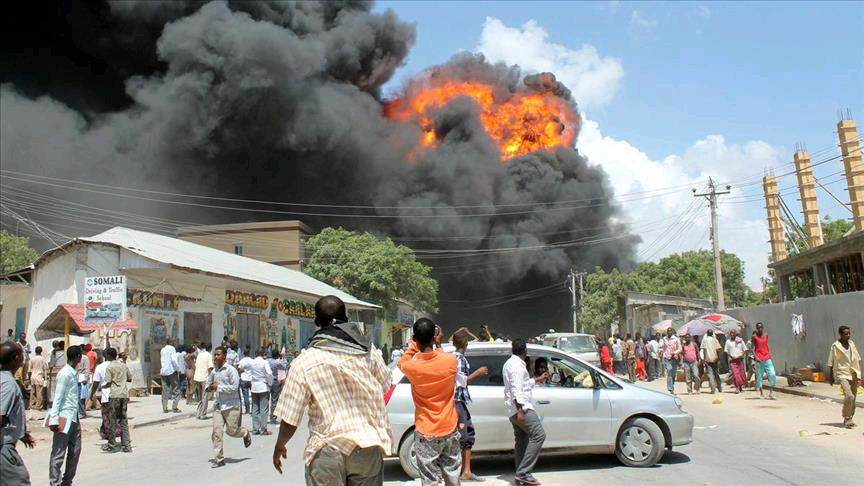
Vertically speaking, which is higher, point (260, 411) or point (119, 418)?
point (119, 418)

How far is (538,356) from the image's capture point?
25.3ft

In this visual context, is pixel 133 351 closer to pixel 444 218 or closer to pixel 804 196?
pixel 804 196

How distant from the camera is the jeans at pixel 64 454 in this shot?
674 cm

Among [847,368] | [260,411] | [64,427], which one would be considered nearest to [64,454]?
[64,427]

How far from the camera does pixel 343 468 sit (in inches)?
124

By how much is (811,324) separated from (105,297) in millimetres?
18061

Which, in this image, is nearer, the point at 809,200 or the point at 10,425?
the point at 10,425

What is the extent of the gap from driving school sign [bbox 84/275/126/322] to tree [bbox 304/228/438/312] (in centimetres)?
2251

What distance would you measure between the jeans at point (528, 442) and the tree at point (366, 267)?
32.9 meters

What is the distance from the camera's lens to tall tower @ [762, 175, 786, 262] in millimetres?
38406

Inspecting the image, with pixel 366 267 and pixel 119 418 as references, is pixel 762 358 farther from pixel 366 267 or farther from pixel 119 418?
pixel 366 267

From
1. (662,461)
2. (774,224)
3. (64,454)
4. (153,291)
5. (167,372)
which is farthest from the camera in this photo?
(774,224)

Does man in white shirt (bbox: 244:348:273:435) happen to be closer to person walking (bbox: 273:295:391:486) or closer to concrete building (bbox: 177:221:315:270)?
person walking (bbox: 273:295:391:486)

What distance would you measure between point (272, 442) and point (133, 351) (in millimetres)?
10025
